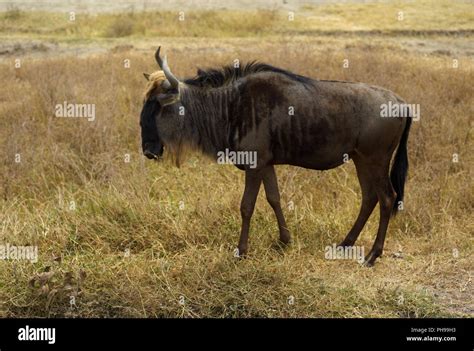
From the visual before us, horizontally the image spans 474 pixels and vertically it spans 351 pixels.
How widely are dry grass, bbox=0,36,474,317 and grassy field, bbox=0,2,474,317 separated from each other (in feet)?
0.05

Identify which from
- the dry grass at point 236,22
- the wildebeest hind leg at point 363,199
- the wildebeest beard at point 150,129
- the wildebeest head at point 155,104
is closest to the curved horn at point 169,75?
the wildebeest head at point 155,104

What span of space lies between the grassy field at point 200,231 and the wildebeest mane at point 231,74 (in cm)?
127

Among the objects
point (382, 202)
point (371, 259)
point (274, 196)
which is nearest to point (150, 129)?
point (274, 196)

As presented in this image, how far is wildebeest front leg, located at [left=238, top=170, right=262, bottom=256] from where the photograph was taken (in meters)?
5.80

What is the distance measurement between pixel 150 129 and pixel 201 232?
112cm

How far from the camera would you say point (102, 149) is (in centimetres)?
864

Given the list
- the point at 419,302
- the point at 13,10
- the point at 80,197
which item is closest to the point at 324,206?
the point at 419,302

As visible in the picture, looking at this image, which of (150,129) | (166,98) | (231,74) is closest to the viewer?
(166,98)

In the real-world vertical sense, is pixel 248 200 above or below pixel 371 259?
above

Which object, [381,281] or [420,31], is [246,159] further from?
[420,31]

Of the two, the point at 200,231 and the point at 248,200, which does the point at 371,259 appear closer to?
the point at 248,200

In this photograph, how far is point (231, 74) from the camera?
5926 mm

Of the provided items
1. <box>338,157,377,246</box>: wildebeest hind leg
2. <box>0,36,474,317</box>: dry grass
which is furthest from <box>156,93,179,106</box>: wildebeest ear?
<box>338,157,377,246</box>: wildebeest hind leg

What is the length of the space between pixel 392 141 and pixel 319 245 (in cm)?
121
